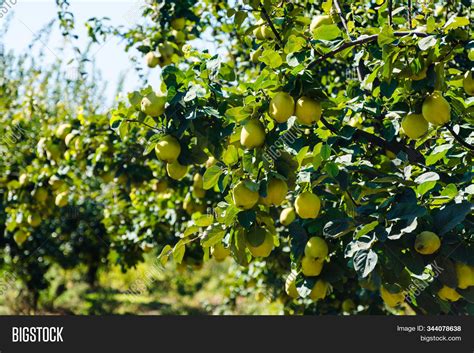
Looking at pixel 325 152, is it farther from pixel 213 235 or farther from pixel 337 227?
pixel 213 235

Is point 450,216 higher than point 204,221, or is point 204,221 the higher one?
point 450,216

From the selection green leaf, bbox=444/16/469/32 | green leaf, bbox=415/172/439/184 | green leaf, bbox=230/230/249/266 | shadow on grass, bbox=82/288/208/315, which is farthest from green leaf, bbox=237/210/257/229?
shadow on grass, bbox=82/288/208/315

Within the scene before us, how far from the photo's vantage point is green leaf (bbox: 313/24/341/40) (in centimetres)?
175

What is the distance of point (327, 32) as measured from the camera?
1.76 meters

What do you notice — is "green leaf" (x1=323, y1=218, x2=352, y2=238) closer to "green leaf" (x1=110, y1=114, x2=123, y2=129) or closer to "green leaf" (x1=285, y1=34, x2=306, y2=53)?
"green leaf" (x1=285, y1=34, x2=306, y2=53)

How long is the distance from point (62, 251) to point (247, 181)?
646cm

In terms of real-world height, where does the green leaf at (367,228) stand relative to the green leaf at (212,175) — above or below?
below

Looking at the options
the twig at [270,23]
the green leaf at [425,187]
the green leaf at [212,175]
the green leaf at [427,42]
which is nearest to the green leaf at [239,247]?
the green leaf at [212,175]

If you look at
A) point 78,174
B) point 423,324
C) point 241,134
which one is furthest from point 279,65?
point 78,174

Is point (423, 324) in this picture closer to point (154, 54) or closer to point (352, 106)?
point (352, 106)

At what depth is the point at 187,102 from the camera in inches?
73.2

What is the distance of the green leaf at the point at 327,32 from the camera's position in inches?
69.1

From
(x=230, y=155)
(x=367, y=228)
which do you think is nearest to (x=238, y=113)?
(x=230, y=155)

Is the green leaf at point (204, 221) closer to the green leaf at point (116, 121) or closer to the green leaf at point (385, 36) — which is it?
the green leaf at point (116, 121)
